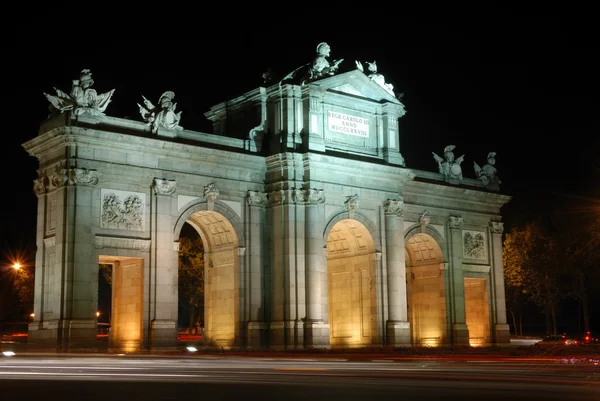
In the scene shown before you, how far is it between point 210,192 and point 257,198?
10.8ft

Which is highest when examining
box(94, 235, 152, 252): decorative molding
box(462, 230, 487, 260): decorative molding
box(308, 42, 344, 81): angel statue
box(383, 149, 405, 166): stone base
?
box(308, 42, 344, 81): angel statue

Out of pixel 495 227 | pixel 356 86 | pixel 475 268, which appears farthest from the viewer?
pixel 495 227

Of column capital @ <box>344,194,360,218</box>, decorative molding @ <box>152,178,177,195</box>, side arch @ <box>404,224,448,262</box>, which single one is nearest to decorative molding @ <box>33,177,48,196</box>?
decorative molding @ <box>152,178,177,195</box>

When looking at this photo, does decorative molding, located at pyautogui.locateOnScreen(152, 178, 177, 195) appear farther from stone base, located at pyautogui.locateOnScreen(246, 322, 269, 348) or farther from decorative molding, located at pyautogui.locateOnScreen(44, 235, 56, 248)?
stone base, located at pyautogui.locateOnScreen(246, 322, 269, 348)

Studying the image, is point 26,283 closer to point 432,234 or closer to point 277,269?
point 277,269

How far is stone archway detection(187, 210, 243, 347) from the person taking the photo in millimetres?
50906

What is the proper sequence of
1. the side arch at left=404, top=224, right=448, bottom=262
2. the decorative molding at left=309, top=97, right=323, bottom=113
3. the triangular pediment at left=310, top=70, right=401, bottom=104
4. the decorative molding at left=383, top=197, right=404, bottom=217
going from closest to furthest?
the decorative molding at left=309, top=97, right=323, bottom=113 → the triangular pediment at left=310, top=70, right=401, bottom=104 → the decorative molding at left=383, top=197, right=404, bottom=217 → the side arch at left=404, top=224, right=448, bottom=262

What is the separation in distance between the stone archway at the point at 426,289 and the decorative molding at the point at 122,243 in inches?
870

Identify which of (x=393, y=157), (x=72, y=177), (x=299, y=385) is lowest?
(x=299, y=385)

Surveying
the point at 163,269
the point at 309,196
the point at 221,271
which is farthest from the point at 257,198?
the point at 163,269

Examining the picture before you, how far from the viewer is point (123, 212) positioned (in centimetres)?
4650

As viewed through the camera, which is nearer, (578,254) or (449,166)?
(449,166)

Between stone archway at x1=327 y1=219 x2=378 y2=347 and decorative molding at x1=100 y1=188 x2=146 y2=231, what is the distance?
44.7 ft

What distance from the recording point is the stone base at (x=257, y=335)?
→ 49.8m
